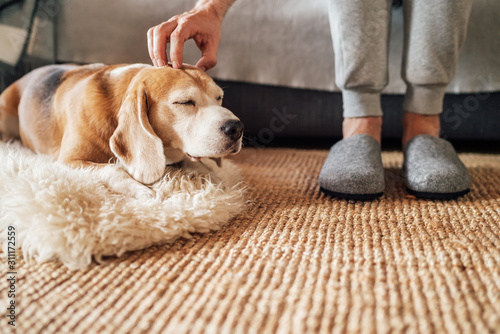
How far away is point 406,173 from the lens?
1.01 metres

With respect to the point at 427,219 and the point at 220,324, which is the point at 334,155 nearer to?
the point at 427,219

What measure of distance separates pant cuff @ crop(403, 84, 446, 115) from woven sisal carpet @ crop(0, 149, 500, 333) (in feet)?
1.21

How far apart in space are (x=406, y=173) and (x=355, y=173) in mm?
179

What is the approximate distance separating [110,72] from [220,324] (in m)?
0.78

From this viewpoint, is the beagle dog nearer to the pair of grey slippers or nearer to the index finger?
the index finger

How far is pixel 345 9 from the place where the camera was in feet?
3.40

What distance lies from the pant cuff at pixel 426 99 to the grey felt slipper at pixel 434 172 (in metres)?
0.11

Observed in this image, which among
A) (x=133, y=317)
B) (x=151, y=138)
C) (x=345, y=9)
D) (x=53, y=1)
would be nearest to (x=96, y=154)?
(x=151, y=138)

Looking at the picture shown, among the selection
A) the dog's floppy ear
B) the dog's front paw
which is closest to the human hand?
the dog's floppy ear

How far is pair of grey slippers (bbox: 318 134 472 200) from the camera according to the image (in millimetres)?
915

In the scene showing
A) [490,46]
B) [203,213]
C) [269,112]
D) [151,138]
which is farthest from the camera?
[269,112]

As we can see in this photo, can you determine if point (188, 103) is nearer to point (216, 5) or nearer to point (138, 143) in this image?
point (138, 143)

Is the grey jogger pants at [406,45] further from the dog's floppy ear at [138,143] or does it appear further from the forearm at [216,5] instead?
the dog's floppy ear at [138,143]

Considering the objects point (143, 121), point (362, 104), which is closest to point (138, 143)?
point (143, 121)
